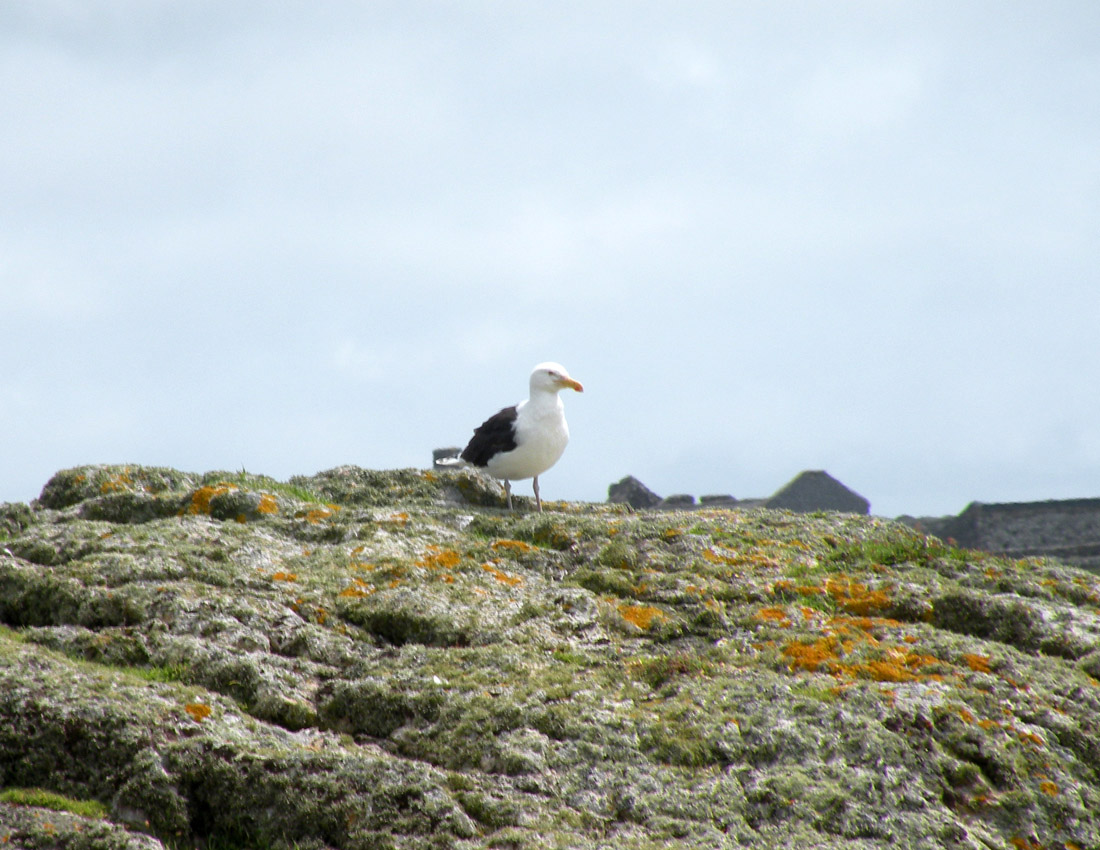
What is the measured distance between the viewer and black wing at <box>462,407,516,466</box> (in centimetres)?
1178

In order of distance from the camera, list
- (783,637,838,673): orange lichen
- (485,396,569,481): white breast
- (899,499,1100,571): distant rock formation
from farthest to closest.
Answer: (899,499,1100,571): distant rock formation
(485,396,569,481): white breast
(783,637,838,673): orange lichen

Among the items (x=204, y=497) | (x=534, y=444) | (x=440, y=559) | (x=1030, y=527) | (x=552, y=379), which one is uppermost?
(x=552, y=379)

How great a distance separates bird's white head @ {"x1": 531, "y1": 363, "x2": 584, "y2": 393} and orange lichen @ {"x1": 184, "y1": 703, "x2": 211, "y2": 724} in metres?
7.63

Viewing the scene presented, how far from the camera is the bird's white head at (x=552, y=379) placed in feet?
39.7

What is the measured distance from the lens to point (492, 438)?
1199cm

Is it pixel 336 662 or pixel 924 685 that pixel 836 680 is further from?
pixel 336 662

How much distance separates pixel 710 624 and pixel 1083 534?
3552 centimetres

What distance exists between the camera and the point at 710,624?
6262 mm

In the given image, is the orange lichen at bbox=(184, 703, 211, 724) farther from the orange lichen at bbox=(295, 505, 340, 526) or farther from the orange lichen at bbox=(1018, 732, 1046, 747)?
the orange lichen at bbox=(1018, 732, 1046, 747)

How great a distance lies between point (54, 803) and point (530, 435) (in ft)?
25.4

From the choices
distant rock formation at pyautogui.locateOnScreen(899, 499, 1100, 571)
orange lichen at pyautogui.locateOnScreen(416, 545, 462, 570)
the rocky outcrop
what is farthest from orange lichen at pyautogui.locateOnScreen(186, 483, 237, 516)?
distant rock formation at pyautogui.locateOnScreen(899, 499, 1100, 571)

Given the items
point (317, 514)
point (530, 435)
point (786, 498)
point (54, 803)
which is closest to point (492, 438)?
point (530, 435)

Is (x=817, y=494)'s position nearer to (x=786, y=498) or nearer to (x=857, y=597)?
(x=786, y=498)

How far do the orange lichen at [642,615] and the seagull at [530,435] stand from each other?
4.92 metres
